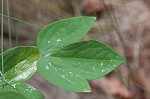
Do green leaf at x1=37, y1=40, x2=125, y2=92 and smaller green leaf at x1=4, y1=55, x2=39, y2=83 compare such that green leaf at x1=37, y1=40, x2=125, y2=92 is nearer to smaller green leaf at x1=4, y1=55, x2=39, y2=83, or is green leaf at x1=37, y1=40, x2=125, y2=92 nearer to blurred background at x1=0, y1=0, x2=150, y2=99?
smaller green leaf at x1=4, y1=55, x2=39, y2=83

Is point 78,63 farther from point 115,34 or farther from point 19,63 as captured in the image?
point 115,34

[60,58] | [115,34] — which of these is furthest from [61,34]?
[115,34]

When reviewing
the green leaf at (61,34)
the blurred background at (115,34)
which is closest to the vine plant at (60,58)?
the green leaf at (61,34)

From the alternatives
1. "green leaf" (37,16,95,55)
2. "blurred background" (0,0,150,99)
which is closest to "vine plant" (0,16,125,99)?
"green leaf" (37,16,95,55)

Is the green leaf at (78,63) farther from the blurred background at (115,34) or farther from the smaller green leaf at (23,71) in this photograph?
the blurred background at (115,34)

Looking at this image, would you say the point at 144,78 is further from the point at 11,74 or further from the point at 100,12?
the point at 11,74

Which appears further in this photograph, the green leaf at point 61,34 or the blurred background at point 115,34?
the blurred background at point 115,34
